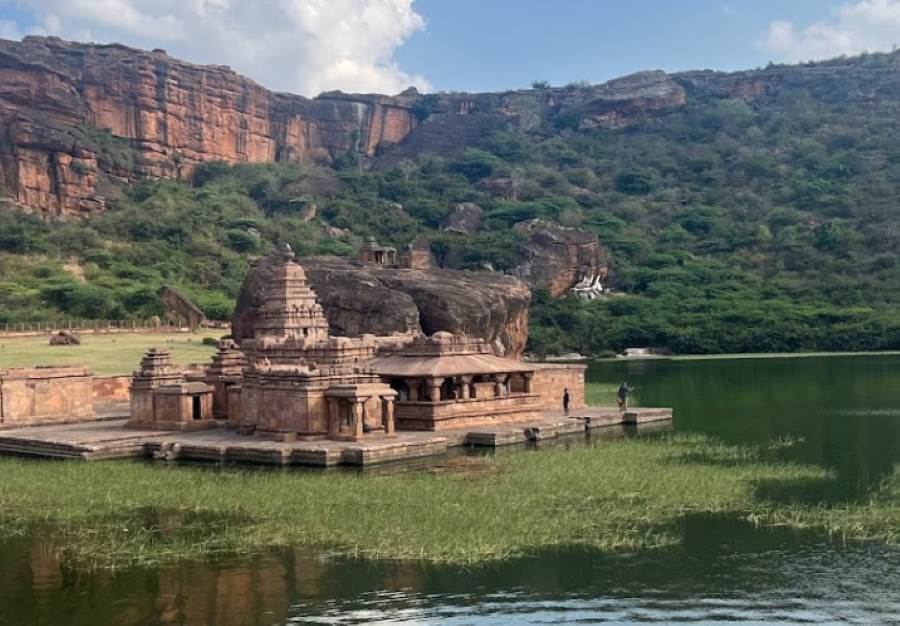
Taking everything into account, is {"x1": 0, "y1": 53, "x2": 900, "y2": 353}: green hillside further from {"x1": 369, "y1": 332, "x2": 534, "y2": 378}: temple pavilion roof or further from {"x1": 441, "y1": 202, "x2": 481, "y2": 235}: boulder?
{"x1": 369, "y1": 332, "x2": 534, "y2": 378}: temple pavilion roof

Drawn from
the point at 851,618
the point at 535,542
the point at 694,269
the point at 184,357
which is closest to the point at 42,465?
the point at 535,542

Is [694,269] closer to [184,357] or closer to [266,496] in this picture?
[184,357]

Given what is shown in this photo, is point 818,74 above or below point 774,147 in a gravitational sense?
above

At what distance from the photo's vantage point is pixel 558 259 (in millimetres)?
92250

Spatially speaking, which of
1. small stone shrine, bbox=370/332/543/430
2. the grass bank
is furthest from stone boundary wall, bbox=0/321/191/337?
the grass bank

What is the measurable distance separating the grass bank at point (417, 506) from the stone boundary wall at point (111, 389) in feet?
47.5

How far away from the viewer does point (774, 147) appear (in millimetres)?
136875

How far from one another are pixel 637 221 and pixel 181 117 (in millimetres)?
49840

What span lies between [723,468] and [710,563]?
9.27 metres

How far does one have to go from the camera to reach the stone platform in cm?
2762

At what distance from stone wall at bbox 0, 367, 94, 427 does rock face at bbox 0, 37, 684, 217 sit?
68.7 meters

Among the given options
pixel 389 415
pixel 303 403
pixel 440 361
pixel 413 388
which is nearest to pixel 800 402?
pixel 440 361

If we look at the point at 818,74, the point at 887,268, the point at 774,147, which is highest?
the point at 818,74

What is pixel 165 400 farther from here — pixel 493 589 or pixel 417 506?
pixel 493 589
